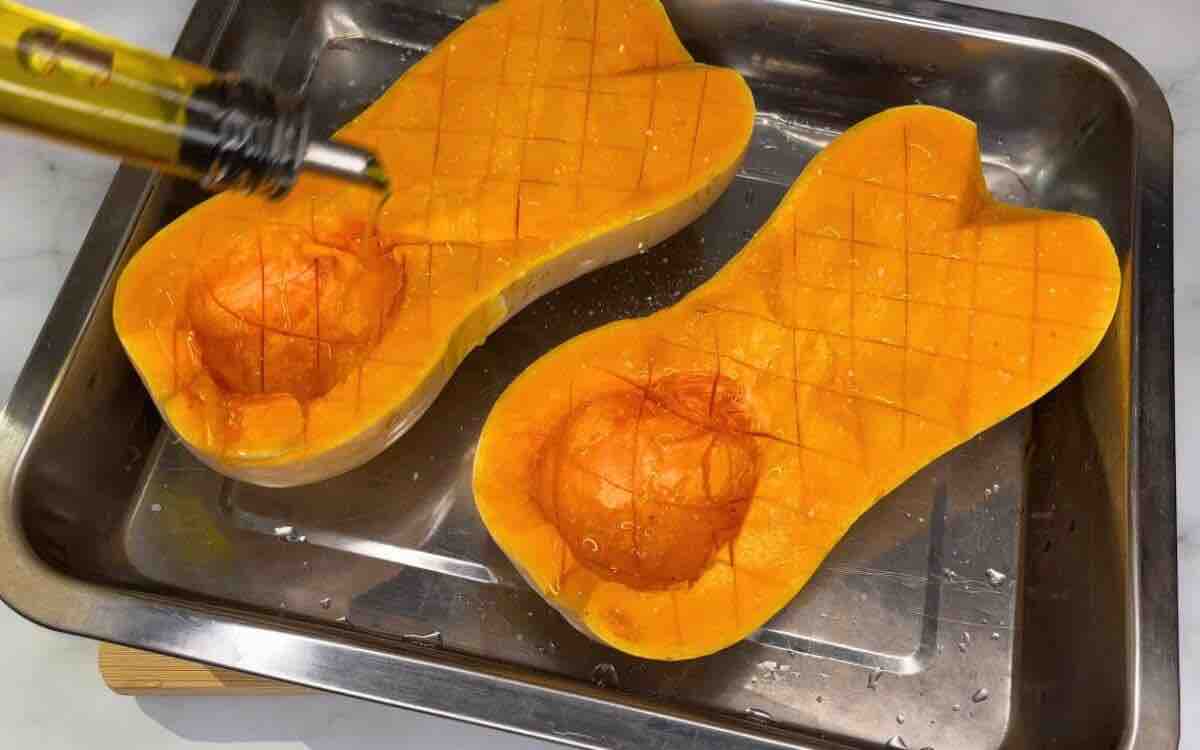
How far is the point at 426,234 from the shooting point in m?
1.08

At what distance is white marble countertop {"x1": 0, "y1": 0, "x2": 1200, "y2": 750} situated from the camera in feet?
3.64

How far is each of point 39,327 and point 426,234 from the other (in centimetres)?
56

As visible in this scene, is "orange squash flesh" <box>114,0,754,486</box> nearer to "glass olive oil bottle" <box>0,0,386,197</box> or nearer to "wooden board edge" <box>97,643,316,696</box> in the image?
"wooden board edge" <box>97,643,316,696</box>

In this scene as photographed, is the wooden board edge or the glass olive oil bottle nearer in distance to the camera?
the glass olive oil bottle

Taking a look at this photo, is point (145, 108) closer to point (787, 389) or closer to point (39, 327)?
point (787, 389)

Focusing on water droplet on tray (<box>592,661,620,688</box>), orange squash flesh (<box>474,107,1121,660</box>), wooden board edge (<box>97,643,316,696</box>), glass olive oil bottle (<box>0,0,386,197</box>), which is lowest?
wooden board edge (<box>97,643,316,696</box>)

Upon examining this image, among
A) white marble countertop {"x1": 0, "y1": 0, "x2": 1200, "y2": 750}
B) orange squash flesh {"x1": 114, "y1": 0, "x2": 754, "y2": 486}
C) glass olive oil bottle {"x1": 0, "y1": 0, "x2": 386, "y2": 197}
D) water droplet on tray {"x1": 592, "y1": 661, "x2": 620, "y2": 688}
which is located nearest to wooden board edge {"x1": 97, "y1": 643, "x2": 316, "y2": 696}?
white marble countertop {"x1": 0, "y1": 0, "x2": 1200, "y2": 750}

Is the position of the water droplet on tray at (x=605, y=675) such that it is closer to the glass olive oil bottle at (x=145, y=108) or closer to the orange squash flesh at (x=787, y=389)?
the orange squash flesh at (x=787, y=389)

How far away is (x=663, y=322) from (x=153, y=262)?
52cm

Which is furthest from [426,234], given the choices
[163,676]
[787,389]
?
[163,676]

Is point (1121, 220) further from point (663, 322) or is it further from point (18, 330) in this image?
point (18, 330)

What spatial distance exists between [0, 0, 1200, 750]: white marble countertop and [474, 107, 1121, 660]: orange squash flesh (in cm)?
28

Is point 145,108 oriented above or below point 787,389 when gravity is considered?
above

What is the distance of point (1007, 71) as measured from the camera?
127 cm
